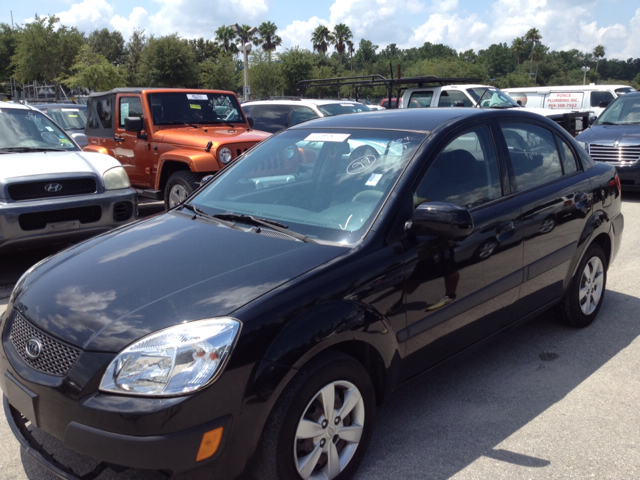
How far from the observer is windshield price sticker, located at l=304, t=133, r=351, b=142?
3.58m

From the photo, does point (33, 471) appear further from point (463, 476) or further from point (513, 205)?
point (513, 205)

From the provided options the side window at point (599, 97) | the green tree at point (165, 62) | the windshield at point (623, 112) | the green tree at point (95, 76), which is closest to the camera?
the windshield at point (623, 112)

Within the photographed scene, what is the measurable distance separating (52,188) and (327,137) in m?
3.38

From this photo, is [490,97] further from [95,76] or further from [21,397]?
[95,76]

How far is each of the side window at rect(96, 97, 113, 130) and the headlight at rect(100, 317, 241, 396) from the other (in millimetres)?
7939

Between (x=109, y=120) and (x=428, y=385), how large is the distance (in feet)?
24.8

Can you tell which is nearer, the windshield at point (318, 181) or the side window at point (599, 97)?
the windshield at point (318, 181)

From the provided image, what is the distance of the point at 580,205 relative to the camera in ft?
13.7

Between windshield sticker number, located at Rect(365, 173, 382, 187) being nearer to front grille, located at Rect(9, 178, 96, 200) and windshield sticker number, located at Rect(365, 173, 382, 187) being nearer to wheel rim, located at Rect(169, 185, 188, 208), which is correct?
front grille, located at Rect(9, 178, 96, 200)

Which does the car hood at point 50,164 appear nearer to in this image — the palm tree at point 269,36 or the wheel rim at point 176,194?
the wheel rim at point 176,194

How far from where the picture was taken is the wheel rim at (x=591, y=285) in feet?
14.5

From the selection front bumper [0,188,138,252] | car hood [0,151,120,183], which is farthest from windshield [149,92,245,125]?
front bumper [0,188,138,252]

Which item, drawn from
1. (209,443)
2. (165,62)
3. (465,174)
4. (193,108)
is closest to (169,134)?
(193,108)

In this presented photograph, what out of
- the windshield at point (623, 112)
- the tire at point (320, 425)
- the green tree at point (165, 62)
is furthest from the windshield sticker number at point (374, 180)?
the green tree at point (165, 62)
